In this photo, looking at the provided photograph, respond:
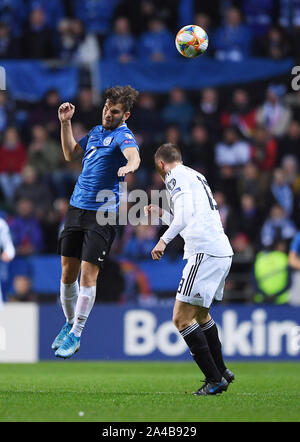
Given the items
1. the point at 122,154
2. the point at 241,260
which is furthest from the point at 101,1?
the point at 122,154

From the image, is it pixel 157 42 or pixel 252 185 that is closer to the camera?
pixel 252 185

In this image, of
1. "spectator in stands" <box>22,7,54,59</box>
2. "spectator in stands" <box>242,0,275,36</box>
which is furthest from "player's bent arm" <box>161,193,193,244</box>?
"spectator in stands" <box>242,0,275,36</box>

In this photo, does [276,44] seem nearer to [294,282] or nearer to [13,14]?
[13,14]

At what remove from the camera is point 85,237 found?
31.8 feet

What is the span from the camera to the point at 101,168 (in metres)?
9.71

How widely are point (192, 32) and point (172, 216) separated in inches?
92.5

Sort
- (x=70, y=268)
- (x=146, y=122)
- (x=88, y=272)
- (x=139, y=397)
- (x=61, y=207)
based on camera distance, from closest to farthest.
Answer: (x=139, y=397) → (x=88, y=272) → (x=70, y=268) → (x=61, y=207) → (x=146, y=122)

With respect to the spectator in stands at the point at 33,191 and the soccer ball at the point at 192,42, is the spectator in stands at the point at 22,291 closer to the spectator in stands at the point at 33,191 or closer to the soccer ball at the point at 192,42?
the spectator in stands at the point at 33,191

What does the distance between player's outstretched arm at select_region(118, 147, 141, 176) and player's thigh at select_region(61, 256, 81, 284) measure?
1315 millimetres

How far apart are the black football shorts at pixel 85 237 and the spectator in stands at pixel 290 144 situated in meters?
9.13

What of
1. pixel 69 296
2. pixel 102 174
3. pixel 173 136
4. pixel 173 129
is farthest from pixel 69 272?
pixel 173 129

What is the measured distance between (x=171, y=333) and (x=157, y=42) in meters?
6.78

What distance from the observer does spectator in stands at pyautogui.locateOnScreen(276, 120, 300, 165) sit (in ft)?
60.5
